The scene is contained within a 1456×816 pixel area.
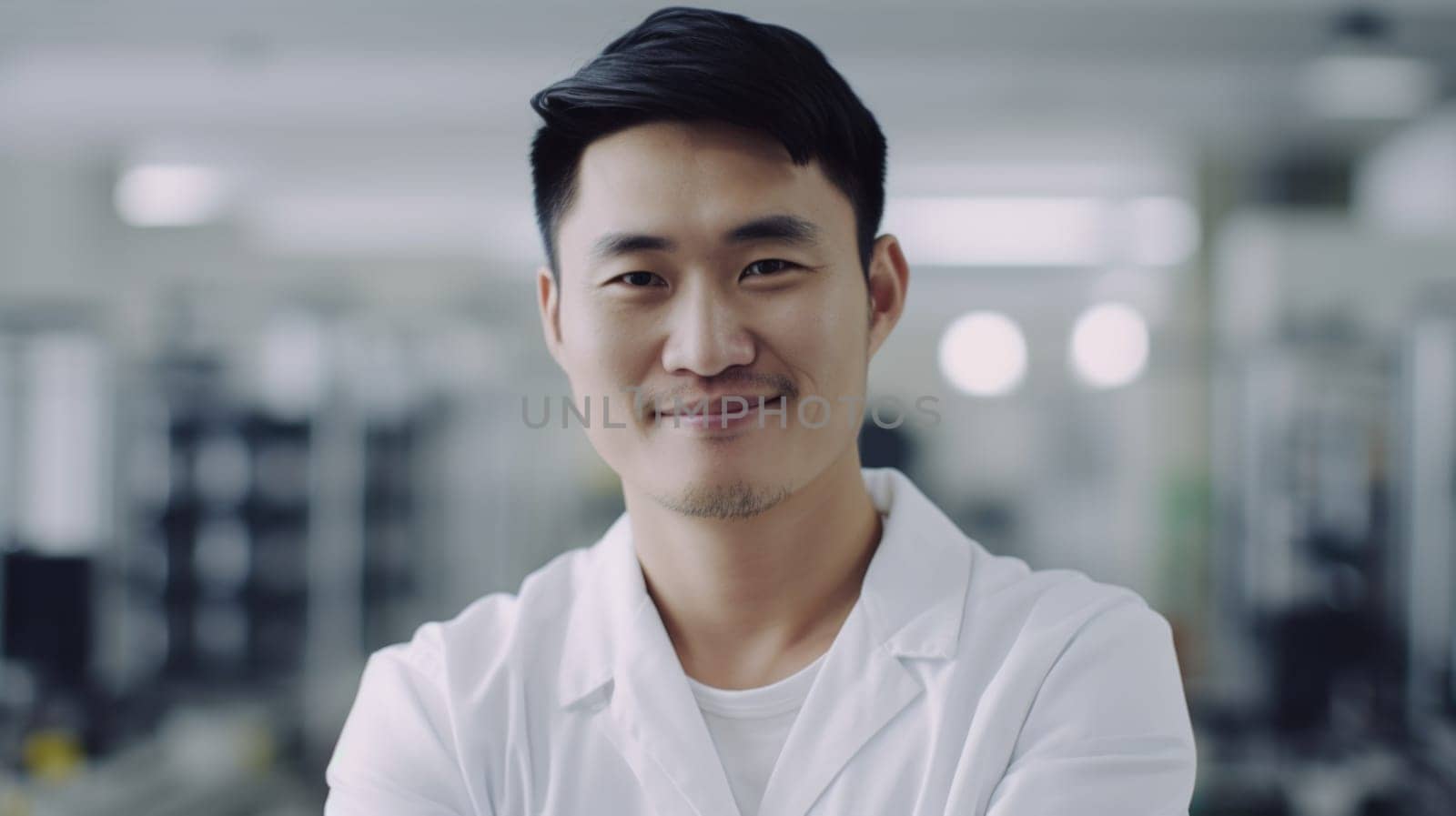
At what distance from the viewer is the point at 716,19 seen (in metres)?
0.99

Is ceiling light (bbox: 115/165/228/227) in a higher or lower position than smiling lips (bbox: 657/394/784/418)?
higher

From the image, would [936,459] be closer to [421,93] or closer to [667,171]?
[421,93]

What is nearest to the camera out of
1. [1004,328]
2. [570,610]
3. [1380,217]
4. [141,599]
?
[570,610]

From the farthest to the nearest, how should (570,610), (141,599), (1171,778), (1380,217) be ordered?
(141,599)
(1380,217)
(570,610)
(1171,778)

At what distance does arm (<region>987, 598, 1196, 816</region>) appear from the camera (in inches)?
34.7

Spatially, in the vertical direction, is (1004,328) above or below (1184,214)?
below

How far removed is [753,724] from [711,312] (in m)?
0.38

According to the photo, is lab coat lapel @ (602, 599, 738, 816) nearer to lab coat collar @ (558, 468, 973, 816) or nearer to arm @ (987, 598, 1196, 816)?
lab coat collar @ (558, 468, 973, 816)

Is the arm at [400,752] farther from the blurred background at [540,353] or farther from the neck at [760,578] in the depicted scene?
the blurred background at [540,353]

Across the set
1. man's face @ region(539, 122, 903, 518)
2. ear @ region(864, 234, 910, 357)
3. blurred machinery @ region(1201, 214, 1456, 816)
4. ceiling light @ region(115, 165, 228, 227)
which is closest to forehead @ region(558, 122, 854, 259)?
man's face @ region(539, 122, 903, 518)

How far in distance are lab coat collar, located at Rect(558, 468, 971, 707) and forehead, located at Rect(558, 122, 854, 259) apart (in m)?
0.31

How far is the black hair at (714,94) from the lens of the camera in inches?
37.8

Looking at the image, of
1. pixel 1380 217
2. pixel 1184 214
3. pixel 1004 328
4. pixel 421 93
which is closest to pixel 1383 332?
pixel 1380 217

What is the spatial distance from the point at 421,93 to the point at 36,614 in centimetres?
219
